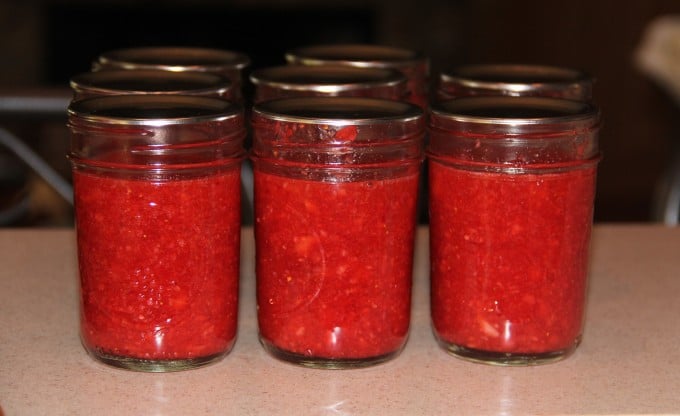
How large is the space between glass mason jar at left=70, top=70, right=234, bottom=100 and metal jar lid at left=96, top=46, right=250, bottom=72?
0.19 ft

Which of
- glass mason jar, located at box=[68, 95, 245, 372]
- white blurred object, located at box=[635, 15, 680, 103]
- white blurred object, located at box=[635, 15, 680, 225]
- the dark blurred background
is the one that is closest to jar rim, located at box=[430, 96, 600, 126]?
glass mason jar, located at box=[68, 95, 245, 372]

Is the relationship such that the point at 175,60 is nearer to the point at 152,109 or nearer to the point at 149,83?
the point at 149,83

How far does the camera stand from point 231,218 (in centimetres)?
91

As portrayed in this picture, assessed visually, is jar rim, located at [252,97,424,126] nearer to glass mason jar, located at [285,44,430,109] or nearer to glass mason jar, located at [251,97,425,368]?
glass mason jar, located at [251,97,425,368]

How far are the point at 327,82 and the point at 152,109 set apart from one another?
0.19 m

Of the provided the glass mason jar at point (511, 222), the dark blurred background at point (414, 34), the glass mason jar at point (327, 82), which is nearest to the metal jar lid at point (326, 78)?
the glass mason jar at point (327, 82)

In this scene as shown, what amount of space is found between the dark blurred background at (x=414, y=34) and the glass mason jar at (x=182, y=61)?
3114 millimetres

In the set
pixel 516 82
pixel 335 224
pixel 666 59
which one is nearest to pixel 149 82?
pixel 335 224

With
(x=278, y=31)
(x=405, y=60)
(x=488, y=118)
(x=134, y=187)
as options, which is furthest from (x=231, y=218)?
→ (x=278, y=31)

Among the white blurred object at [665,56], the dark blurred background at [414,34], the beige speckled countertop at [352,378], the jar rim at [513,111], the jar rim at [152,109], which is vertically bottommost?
the dark blurred background at [414,34]

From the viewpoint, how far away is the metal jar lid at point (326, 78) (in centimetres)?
99

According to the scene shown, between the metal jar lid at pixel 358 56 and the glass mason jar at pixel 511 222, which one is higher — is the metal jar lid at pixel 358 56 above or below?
above

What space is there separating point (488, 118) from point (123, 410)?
0.37 meters

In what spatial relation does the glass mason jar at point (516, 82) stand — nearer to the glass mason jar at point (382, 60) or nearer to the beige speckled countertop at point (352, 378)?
the glass mason jar at point (382, 60)
